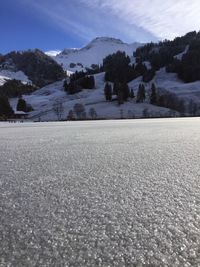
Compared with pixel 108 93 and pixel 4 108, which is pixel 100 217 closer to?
pixel 4 108

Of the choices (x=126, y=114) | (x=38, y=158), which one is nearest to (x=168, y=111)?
(x=126, y=114)

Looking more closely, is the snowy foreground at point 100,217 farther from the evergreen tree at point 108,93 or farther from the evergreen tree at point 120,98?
the evergreen tree at point 108,93

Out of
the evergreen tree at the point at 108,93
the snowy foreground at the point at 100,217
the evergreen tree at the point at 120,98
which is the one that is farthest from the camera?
the evergreen tree at the point at 108,93

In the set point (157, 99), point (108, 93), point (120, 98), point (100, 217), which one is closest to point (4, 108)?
point (120, 98)

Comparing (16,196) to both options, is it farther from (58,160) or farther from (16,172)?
(58,160)

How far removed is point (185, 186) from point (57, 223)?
209 cm

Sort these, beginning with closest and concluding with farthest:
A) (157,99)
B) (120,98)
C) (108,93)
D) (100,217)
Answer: (100,217), (120,98), (157,99), (108,93)

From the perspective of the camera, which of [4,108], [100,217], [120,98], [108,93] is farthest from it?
[108,93]

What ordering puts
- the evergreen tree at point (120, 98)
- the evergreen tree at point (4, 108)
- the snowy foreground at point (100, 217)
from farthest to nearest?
1. the evergreen tree at point (120, 98)
2. the evergreen tree at point (4, 108)
3. the snowy foreground at point (100, 217)

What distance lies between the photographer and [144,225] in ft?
9.71

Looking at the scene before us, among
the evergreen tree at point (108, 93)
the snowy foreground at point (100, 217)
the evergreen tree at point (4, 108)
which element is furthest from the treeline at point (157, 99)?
the snowy foreground at point (100, 217)

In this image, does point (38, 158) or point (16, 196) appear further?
point (38, 158)

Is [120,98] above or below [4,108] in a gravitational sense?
above

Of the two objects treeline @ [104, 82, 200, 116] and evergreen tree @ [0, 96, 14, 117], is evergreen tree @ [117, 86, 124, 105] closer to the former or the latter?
treeline @ [104, 82, 200, 116]
